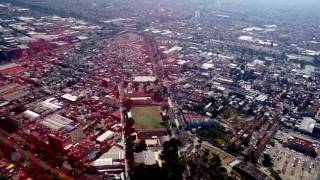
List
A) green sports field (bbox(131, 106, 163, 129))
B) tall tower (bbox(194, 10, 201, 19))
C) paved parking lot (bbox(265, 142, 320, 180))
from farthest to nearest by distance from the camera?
tall tower (bbox(194, 10, 201, 19))
green sports field (bbox(131, 106, 163, 129))
paved parking lot (bbox(265, 142, 320, 180))

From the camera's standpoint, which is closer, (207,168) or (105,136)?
(207,168)

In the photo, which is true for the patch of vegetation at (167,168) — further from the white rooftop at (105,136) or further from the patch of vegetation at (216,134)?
the white rooftop at (105,136)

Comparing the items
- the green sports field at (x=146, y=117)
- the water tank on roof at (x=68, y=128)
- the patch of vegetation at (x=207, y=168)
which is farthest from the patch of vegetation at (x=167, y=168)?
the water tank on roof at (x=68, y=128)

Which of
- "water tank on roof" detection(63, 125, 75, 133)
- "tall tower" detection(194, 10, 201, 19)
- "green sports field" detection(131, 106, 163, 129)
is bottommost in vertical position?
"green sports field" detection(131, 106, 163, 129)

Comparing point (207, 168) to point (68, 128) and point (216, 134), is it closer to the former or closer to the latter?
point (216, 134)

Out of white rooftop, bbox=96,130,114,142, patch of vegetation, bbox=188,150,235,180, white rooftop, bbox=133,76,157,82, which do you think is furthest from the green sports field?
white rooftop, bbox=133,76,157,82

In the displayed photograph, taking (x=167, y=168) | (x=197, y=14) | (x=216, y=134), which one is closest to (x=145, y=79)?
(x=216, y=134)

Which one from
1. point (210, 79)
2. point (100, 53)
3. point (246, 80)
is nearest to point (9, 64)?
point (100, 53)

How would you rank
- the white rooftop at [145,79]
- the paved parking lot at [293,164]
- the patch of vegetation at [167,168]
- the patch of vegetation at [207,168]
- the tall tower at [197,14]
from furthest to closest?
the tall tower at [197,14]
the white rooftop at [145,79]
the paved parking lot at [293,164]
the patch of vegetation at [207,168]
the patch of vegetation at [167,168]

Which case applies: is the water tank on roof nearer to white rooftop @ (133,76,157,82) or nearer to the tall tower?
white rooftop @ (133,76,157,82)
